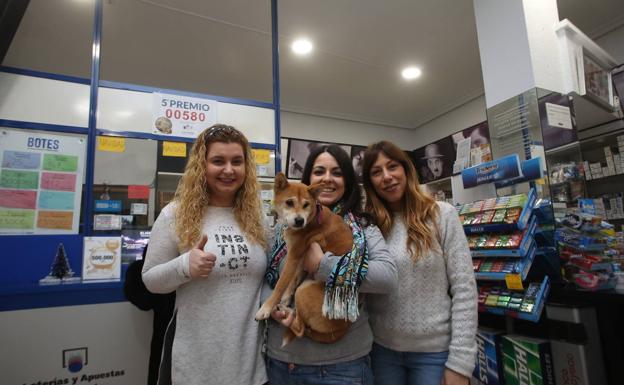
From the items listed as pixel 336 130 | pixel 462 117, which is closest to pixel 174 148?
pixel 336 130

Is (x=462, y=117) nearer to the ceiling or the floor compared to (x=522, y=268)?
nearer to the ceiling

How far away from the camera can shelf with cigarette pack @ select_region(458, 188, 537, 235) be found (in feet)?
6.13

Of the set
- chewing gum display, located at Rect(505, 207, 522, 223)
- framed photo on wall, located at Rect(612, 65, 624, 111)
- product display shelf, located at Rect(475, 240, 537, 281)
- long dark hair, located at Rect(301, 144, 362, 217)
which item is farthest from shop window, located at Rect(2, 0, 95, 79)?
framed photo on wall, located at Rect(612, 65, 624, 111)

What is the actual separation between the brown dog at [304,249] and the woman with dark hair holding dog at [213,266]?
106 millimetres

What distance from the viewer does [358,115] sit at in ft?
19.4

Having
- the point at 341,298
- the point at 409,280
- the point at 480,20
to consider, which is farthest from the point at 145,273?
the point at 480,20

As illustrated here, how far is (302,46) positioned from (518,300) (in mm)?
3283

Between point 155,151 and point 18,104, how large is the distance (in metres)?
1.58

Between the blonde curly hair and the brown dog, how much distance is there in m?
0.13

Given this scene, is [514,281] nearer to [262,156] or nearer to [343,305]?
[343,305]

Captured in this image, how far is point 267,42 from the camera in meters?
3.73

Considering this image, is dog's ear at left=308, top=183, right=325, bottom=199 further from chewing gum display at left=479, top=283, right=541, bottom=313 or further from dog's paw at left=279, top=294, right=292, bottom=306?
chewing gum display at left=479, top=283, right=541, bottom=313

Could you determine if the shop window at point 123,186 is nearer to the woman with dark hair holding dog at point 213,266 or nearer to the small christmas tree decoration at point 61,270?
the small christmas tree decoration at point 61,270

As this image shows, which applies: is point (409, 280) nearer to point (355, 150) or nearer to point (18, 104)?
point (18, 104)
